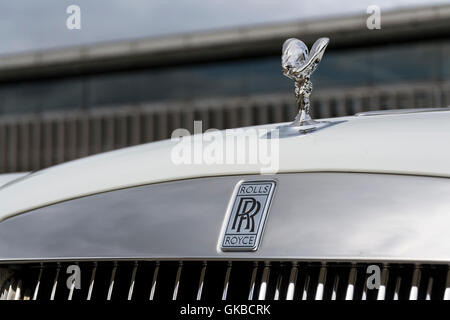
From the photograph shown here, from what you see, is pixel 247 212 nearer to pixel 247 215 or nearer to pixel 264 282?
pixel 247 215

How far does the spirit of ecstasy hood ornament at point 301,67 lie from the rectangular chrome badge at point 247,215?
0.24 m

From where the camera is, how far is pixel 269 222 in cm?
120

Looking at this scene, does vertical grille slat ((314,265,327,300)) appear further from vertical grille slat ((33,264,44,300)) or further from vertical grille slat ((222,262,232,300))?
vertical grille slat ((33,264,44,300))

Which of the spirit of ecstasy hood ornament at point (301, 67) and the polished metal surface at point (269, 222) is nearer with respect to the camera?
the polished metal surface at point (269, 222)

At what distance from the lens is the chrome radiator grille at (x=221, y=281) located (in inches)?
43.1

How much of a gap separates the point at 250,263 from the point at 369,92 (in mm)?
3550

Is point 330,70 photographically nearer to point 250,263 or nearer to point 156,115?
point 156,115

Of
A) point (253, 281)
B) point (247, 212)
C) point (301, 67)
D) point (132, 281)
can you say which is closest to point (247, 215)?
point (247, 212)

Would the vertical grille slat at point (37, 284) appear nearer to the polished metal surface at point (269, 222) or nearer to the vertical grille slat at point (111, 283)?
the polished metal surface at point (269, 222)

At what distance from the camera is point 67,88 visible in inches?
220

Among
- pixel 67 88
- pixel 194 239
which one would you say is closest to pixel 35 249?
pixel 194 239

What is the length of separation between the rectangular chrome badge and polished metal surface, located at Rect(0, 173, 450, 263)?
1 centimetres

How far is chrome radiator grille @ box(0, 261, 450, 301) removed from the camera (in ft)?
3.59

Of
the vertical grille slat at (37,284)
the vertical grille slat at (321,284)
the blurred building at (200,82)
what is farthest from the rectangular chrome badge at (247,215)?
the blurred building at (200,82)
